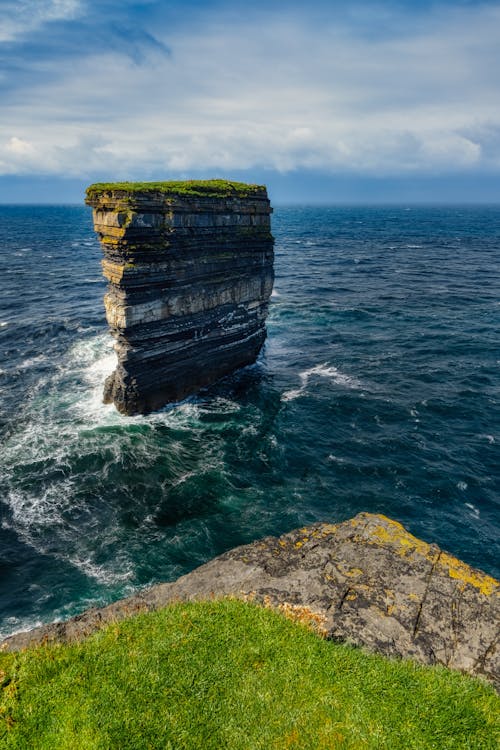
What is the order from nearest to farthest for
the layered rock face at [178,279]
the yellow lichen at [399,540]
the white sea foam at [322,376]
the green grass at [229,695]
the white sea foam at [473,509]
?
the green grass at [229,695]
the yellow lichen at [399,540]
the white sea foam at [473,509]
the layered rock face at [178,279]
the white sea foam at [322,376]

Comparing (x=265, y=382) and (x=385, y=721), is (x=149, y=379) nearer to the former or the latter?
(x=265, y=382)

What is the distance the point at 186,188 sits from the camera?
103 ft

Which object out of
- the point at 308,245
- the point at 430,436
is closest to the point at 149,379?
the point at 430,436

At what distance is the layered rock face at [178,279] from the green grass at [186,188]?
0.08m

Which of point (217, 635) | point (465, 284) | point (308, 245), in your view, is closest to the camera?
point (217, 635)

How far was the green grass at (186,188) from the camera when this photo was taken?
93.9 feet

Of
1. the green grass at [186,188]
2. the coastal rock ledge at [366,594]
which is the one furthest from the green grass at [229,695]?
the green grass at [186,188]

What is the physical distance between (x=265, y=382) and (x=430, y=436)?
49.1ft

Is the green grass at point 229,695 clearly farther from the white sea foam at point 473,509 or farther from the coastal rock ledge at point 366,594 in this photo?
the white sea foam at point 473,509

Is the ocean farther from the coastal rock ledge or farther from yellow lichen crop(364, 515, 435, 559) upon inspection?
yellow lichen crop(364, 515, 435, 559)

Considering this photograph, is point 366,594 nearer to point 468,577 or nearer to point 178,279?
point 468,577

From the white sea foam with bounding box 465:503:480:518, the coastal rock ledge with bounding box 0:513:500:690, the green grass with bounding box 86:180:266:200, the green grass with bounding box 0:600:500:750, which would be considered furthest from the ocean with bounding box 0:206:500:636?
the green grass with bounding box 86:180:266:200

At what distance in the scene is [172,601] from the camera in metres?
13.9

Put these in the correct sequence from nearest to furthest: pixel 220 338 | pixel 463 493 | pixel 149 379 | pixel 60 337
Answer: pixel 463 493 < pixel 149 379 < pixel 220 338 < pixel 60 337
